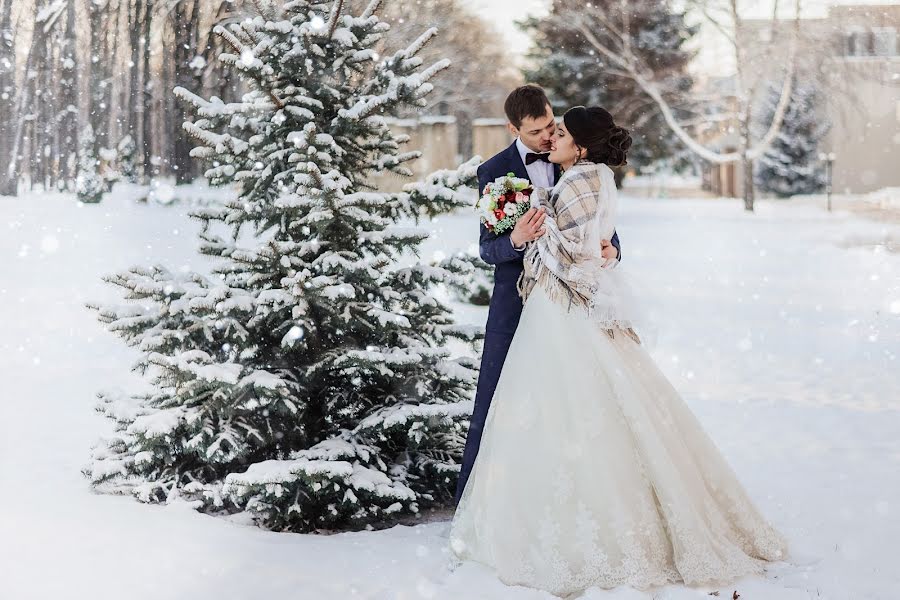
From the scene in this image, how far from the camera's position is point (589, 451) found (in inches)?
159

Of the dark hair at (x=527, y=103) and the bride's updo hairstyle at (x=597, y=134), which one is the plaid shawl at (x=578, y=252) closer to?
the bride's updo hairstyle at (x=597, y=134)

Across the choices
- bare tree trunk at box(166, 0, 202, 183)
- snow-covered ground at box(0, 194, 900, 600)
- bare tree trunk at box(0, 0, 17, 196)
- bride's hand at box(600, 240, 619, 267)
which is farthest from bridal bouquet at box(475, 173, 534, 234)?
bare tree trunk at box(0, 0, 17, 196)

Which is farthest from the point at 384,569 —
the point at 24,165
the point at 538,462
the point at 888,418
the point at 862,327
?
the point at 24,165

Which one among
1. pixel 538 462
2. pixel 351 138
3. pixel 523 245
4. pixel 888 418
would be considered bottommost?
pixel 888 418

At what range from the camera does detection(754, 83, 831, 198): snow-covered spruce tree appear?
132ft

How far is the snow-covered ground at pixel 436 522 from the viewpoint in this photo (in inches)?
162

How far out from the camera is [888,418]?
773cm

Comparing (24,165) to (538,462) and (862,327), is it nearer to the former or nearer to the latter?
(862,327)

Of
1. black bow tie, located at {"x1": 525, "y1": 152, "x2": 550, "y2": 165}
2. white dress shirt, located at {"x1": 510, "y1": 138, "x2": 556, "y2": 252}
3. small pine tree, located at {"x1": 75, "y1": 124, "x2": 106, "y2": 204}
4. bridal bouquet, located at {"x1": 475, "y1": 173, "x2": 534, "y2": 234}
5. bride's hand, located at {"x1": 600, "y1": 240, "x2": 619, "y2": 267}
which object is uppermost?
small pine tree, located at {"x1": 75, "y1": 124, "x2": 106, "y2": 204}

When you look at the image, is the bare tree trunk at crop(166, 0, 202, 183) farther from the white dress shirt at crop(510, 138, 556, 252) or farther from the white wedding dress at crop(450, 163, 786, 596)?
the white wedding dress at crop(450, 163, 786, 596)

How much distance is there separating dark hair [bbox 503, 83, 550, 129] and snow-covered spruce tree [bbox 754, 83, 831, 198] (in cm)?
3808

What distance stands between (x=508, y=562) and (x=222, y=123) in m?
3.06

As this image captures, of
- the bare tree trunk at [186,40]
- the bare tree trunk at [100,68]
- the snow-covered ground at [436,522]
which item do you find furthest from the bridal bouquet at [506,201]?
the bare tree trunk at [100,68]

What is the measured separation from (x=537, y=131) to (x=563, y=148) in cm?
28
